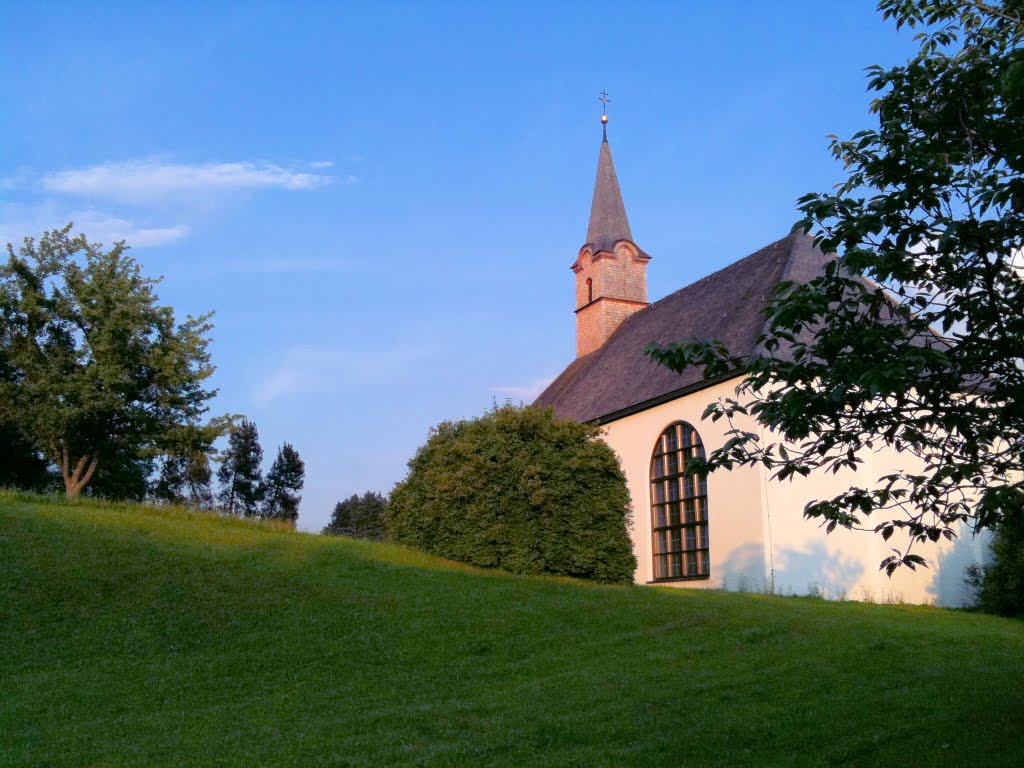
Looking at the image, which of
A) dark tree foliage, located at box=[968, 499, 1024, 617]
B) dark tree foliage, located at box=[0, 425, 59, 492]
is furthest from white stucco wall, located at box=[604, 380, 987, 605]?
dark tree foliage, located at box=[0, 425, 59, 492]

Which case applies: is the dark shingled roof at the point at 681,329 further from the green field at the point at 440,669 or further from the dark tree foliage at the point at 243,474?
the dark tree foliage at the point at 243,474

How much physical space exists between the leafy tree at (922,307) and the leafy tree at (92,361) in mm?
24377

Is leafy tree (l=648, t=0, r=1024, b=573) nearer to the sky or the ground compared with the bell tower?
nearer to the ground

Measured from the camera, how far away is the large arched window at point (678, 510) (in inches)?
905

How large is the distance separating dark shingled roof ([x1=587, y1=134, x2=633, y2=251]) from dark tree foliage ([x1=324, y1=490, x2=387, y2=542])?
3066 centimetres

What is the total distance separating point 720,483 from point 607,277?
1473 centimetres

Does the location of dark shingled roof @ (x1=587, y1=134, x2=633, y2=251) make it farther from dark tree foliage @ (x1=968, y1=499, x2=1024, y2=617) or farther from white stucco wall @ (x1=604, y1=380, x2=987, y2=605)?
dark tree foliage @ (x1=968, y1=499, x2=1024, y2=617)

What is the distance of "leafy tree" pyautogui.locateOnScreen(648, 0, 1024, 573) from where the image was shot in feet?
18.4

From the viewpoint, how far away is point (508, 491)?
1834cm

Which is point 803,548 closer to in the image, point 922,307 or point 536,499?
point 536,499

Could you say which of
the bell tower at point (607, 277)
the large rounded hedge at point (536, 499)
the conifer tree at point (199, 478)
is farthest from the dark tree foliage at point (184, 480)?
the bell tower at point (607, 277)

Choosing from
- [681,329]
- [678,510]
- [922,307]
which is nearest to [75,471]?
[678,510]

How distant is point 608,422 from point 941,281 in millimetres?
20450

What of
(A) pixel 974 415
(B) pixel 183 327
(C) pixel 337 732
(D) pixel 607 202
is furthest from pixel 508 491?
(D) pixel 607 202
